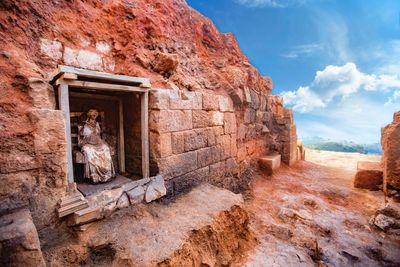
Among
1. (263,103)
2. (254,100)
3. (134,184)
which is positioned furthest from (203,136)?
(263,103)

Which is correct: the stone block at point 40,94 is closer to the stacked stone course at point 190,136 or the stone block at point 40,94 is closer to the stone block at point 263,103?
the stacked stone course at point 190,136

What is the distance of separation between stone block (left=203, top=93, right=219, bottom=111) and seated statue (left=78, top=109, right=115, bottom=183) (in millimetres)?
2140

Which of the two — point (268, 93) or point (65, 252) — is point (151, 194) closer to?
point (65, 252)

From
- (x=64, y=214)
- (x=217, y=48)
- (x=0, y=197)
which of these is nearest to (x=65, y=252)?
(x=64, y=214)

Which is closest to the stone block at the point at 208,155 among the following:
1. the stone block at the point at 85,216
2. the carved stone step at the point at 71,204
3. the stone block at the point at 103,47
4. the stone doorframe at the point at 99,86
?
the stone doorframe at the point at 99,86

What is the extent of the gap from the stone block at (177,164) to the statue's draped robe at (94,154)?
83cm

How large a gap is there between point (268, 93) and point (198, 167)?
17.7ft

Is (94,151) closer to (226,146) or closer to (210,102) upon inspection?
(210,102)

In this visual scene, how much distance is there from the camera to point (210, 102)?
14.5ft

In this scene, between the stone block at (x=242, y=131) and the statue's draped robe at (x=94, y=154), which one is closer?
the statue's draped robe at (x=94, y=154)

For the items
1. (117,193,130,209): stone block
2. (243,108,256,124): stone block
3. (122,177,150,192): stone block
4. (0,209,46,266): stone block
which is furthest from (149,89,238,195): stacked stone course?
(0,209,46,266): stone block

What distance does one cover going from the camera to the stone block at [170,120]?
325cm

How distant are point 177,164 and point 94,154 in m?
1.38

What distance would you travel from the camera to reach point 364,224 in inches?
163
